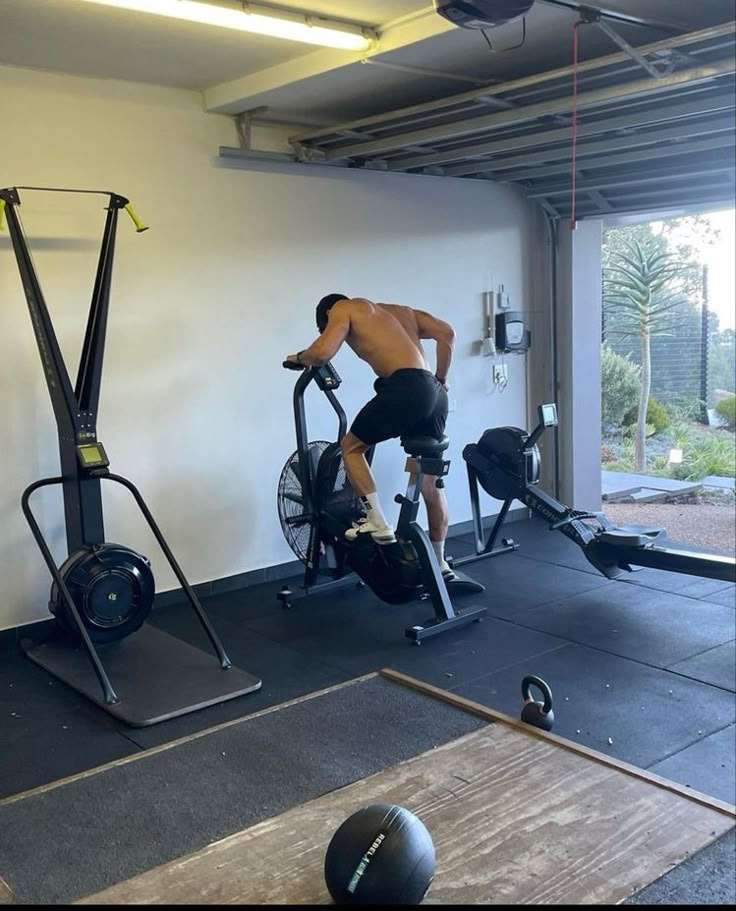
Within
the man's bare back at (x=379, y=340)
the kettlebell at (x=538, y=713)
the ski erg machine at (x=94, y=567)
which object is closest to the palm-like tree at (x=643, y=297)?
the man's bare back at (x=379, y=340)

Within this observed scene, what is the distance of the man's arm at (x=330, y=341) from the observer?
4801 mm

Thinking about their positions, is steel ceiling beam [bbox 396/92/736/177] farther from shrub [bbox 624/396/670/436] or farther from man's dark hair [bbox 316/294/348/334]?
shrub [bbox 624/396/670/436]

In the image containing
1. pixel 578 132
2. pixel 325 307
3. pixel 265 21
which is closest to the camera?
pixel 265 21

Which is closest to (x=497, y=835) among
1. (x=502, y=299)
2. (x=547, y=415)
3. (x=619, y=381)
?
(x=547, y=415)

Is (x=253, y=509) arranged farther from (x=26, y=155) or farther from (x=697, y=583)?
(x=697, y=583)

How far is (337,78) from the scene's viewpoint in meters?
4.57

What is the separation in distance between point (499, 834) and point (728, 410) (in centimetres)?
651

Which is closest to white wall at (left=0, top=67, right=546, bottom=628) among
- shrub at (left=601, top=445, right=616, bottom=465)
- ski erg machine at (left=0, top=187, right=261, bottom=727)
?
ski erg machine at (left=0, top=187, right=261, bottom=727)

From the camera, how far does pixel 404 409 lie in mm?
4844

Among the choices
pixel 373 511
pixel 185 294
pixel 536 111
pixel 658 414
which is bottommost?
pixel 373 511

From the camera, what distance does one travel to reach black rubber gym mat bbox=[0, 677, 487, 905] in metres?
2.76

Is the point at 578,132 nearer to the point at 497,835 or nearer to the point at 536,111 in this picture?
the point at 536,111

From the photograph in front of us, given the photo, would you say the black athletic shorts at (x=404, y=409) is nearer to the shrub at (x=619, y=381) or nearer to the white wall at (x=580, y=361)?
the white wall at (x=580, y=361)

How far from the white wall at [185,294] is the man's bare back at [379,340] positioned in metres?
0.93
